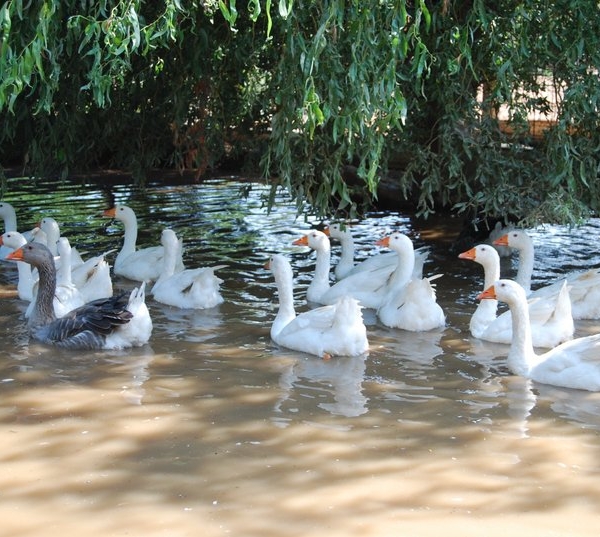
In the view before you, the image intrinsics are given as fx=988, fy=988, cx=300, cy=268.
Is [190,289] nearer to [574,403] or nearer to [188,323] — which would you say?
[188,323]

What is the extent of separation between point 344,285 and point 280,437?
164 inches

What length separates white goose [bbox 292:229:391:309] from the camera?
10.4 metres

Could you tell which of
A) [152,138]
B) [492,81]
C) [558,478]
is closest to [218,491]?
[558,478]

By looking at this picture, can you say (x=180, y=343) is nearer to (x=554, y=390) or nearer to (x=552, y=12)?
(x=554, y=390)

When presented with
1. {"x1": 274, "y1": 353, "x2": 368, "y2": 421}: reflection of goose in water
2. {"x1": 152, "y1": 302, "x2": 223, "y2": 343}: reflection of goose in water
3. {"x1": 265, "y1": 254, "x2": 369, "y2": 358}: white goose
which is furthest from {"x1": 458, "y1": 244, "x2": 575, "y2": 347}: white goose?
{"x1": 152, "y1": 302, "x2": 223, "y2": 343}: reflection of goose in water

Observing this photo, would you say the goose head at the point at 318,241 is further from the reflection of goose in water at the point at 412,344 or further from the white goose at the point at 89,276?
the white goose at the point at 89,276

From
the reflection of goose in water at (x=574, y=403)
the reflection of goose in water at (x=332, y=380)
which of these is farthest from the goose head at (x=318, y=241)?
the reflection of goose in water at (x=574, y=403)

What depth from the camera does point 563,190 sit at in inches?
393

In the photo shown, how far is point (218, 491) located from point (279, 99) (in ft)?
12.8

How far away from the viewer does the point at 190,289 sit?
1027 centimetres

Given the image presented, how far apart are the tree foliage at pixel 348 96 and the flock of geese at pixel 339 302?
2.53ft

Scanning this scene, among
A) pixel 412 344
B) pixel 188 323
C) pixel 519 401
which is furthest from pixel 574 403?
pixel 188 323

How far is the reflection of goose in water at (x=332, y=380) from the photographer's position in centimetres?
713

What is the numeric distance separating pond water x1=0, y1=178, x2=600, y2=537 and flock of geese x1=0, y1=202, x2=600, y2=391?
17 centimetres
